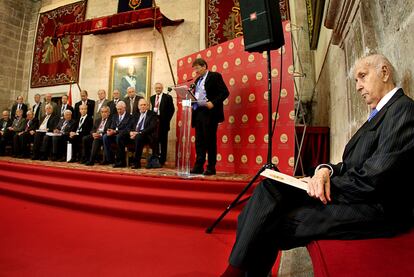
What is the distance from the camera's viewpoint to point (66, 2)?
26.4ft

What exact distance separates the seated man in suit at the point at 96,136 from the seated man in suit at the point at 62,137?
594 mm

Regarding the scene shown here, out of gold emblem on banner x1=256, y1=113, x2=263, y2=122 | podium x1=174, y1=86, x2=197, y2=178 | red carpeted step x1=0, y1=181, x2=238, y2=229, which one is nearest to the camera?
red carpeted step x1=0, y1=181, x2=238, y2=229

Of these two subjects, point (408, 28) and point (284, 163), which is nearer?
point (408, 28)

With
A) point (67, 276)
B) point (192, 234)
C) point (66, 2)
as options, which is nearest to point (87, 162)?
point (192, 234)

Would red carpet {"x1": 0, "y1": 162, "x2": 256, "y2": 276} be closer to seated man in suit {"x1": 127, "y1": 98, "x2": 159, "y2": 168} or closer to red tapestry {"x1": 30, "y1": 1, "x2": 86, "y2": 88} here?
seated man in suit {"x1": 127, "y1": 98, "x2": 159, "y2": 168}

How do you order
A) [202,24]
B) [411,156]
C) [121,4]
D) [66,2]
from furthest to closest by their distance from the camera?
[66,2] < [121,4] < [202,24] < [411,156]

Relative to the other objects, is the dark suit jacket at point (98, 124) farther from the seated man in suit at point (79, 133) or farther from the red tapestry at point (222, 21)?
the red tapestry at point (222, 21)

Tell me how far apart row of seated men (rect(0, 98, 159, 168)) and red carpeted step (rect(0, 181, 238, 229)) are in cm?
132

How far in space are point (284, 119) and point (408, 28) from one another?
225 cm

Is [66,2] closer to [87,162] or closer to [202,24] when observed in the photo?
[202,24]

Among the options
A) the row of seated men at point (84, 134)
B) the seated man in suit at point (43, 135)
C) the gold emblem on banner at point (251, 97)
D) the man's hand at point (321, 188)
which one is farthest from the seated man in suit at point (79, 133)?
the man's hand at point (321, 188)

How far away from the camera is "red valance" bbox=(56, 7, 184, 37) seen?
6.05 m

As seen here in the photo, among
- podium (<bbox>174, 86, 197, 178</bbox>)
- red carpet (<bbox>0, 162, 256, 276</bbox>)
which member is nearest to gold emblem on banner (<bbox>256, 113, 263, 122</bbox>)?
podium (<bbox>174, 86, 197, 178</bbox>)

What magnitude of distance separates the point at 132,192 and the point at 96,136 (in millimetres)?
2402
